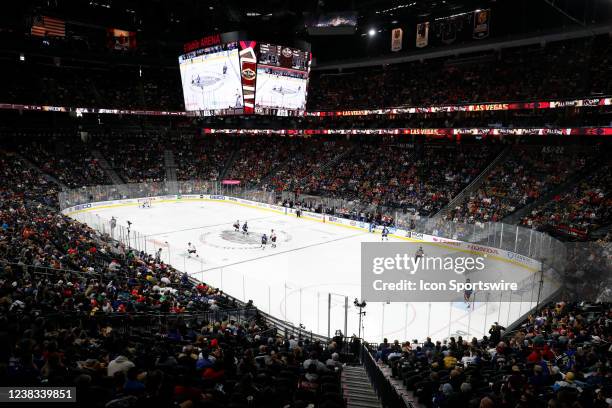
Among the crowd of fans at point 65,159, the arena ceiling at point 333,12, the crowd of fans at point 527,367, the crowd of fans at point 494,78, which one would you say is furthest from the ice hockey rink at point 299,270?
the crowd of fans at point 494,78

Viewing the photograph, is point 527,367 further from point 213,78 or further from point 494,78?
point 494,78

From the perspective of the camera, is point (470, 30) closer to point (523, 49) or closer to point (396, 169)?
point (523, 49)

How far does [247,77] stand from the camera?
28766 millimetres

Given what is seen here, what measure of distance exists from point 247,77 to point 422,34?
76.2 ft

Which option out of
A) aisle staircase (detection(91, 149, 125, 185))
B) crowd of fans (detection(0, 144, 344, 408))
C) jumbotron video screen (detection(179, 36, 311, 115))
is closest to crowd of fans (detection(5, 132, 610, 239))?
aisle staircase (detection(91, 149, 125, 185))

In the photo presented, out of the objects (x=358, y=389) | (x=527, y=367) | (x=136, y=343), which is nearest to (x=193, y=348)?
(x=136, y=343)

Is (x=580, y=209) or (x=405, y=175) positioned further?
(x=405, y=175)

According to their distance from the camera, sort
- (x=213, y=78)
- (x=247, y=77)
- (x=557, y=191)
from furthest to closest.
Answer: (x=213, y=78)
(x=247, y=77)
(x=557, y=191)

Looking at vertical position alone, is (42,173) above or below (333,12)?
below

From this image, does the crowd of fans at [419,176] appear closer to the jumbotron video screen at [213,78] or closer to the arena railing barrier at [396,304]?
the arena railing barrier at [396,304]

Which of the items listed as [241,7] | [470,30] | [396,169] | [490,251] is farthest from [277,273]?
[470,30]

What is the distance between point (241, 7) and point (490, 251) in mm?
30186

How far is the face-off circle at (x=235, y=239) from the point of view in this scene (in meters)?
27.5

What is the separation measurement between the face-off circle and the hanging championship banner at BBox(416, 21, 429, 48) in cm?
2568
